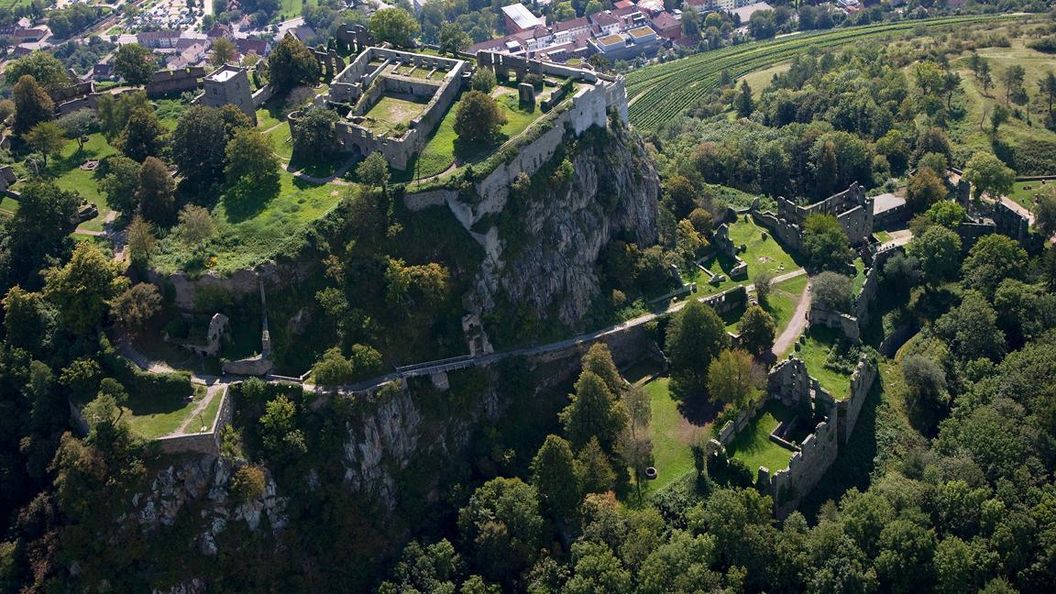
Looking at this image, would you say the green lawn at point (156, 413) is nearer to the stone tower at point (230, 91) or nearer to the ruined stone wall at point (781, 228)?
the stone tower at point (230, 91)

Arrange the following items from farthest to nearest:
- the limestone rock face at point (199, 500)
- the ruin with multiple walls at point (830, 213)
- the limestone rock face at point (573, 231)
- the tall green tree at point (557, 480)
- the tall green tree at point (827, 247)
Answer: the ruin with multiple walls at point (830, 213), the tall green tree at point (827, 247), the limestone rock face at point (573, 231), the tall green tree at point (557, 480), the limestone rock face at point (199, 500)

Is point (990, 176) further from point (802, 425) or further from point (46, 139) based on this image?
point (46, 139)

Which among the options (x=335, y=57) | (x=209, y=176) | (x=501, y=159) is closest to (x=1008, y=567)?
(x=501, y=159)

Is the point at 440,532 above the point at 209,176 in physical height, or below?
below

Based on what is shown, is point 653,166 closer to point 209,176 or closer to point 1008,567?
point 209,176

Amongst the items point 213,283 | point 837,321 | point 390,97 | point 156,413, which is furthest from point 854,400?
point 156,413

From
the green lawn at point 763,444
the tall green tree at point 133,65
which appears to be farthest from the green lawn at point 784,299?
the tall green tree at point 133,65

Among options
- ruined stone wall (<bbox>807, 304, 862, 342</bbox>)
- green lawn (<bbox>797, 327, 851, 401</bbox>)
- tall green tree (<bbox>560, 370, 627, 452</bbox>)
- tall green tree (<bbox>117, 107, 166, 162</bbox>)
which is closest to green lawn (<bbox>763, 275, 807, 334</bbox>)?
ruined stone wall (<bbox>807, 304, 862, 342</bbox>)
